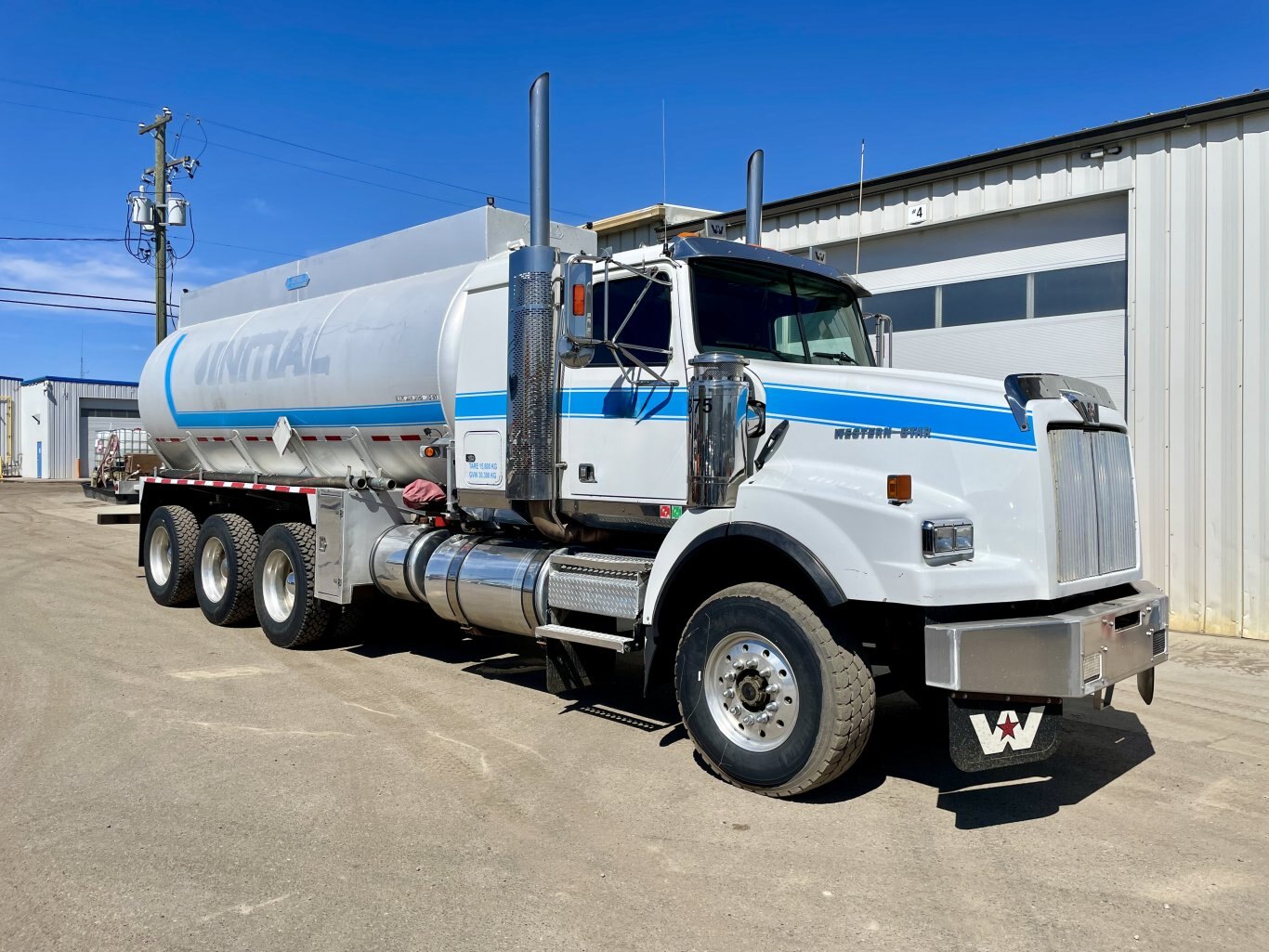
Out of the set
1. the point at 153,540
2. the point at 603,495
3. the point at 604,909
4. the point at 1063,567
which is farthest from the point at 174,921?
the point at 153,540

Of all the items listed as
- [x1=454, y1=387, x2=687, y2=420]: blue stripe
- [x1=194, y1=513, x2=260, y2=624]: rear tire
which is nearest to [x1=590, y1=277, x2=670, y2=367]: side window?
[x1=454, y1=387, x2=687, y2=420]: blue stripe

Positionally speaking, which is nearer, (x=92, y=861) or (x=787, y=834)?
(x=92, y=861)

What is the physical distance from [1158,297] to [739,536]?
642cm

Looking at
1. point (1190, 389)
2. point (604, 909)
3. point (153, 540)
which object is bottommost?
point (604, 909)

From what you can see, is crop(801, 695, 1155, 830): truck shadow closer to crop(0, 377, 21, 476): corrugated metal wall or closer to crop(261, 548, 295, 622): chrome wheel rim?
crop(261, 548, 295, 622): chrome wheel rim

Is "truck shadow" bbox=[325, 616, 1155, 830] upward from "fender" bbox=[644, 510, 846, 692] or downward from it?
downward

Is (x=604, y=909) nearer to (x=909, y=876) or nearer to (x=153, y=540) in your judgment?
(x=909, y=876)

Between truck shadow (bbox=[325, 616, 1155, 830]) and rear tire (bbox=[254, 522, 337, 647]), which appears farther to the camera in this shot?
rear tire (bbox=[254, 522, 337, 647])

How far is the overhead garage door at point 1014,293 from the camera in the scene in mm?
9805

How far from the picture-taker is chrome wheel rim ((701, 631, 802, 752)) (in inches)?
197

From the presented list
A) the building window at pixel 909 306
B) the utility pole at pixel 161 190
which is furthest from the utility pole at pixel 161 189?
the building window at pixel 909 306

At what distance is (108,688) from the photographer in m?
7.23

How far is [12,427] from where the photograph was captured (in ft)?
162

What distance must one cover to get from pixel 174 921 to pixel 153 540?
345 inches
